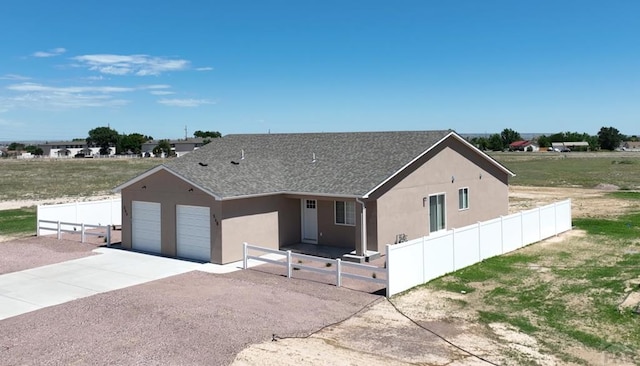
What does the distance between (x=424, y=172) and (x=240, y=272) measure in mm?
9155

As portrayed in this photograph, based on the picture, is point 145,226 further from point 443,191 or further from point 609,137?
point 609,137

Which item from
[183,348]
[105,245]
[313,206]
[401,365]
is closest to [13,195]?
[105,245]

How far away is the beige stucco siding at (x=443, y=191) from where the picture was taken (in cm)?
2145

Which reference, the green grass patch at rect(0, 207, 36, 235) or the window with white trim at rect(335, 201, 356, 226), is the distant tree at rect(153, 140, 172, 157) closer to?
the green grass patch at rect(0, 207, 36, 235)

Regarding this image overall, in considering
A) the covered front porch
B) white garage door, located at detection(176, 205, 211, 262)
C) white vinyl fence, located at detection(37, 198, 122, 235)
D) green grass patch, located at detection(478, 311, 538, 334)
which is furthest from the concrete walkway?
green grass patch, located at detection(478, 311, 538, 334)

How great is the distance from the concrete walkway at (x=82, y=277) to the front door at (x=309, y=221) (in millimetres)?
4162

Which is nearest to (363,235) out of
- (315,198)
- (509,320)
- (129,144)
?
(315,198)

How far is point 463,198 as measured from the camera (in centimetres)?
2573

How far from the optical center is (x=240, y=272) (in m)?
18.6

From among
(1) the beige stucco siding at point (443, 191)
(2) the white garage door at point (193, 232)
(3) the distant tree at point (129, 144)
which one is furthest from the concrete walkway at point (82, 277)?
(3) the distant tree at point (129, 144)

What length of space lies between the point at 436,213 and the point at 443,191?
1.04 metres

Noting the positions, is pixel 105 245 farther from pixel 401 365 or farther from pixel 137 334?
pixel 401 365

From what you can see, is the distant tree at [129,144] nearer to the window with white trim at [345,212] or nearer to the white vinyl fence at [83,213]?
the white vinyl fence at [83,213]

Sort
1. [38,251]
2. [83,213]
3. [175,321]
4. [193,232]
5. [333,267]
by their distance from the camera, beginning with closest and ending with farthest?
[175,321]
[333,267]
[193,232]
[38,251]
[83,213]
